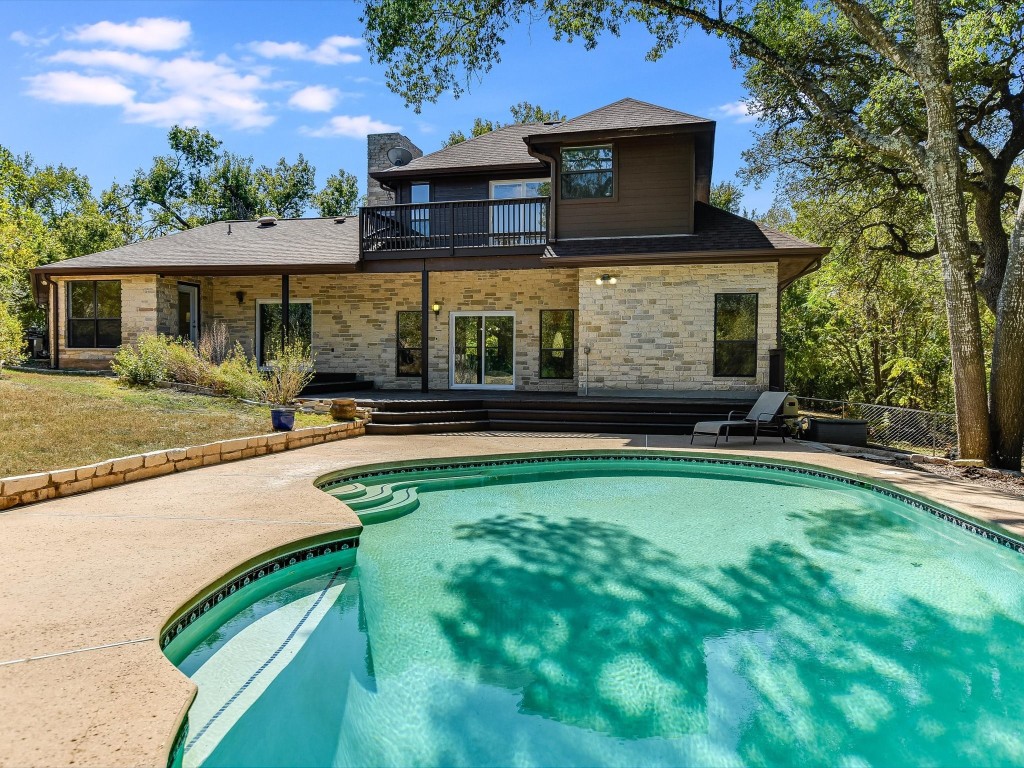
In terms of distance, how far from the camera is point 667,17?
11141mm

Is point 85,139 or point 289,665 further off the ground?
point 85,139

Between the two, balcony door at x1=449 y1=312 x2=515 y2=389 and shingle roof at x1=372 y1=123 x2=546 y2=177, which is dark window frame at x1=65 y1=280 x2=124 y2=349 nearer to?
shingle roof at x1=372 y1=123 x2=546 y2=177

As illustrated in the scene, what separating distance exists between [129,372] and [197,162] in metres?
24.2

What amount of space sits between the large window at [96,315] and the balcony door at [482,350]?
9.03 m

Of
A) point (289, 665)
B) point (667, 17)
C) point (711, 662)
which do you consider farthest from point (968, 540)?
point (667, 17)

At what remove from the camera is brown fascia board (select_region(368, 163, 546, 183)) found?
1471cm

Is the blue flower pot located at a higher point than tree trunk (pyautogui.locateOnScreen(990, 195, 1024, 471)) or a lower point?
lower

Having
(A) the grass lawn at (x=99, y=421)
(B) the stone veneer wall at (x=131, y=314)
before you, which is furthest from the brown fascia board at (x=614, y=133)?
(B) the stone veneer wall at (x=131, y=314)

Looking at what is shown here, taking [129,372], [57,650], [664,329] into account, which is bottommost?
[57,650]

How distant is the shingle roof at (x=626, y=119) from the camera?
12.5 metres

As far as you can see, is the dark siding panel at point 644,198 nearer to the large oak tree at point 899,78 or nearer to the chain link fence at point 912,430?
the large oak tree at point 899,78

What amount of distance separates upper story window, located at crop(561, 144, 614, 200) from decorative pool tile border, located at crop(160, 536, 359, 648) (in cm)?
1061

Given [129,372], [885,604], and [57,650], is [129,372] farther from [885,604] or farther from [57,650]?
[885,604]

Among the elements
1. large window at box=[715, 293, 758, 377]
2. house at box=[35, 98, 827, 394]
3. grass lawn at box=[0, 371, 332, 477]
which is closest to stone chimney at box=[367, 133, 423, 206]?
house at box=[35, 98, 827, 394]
